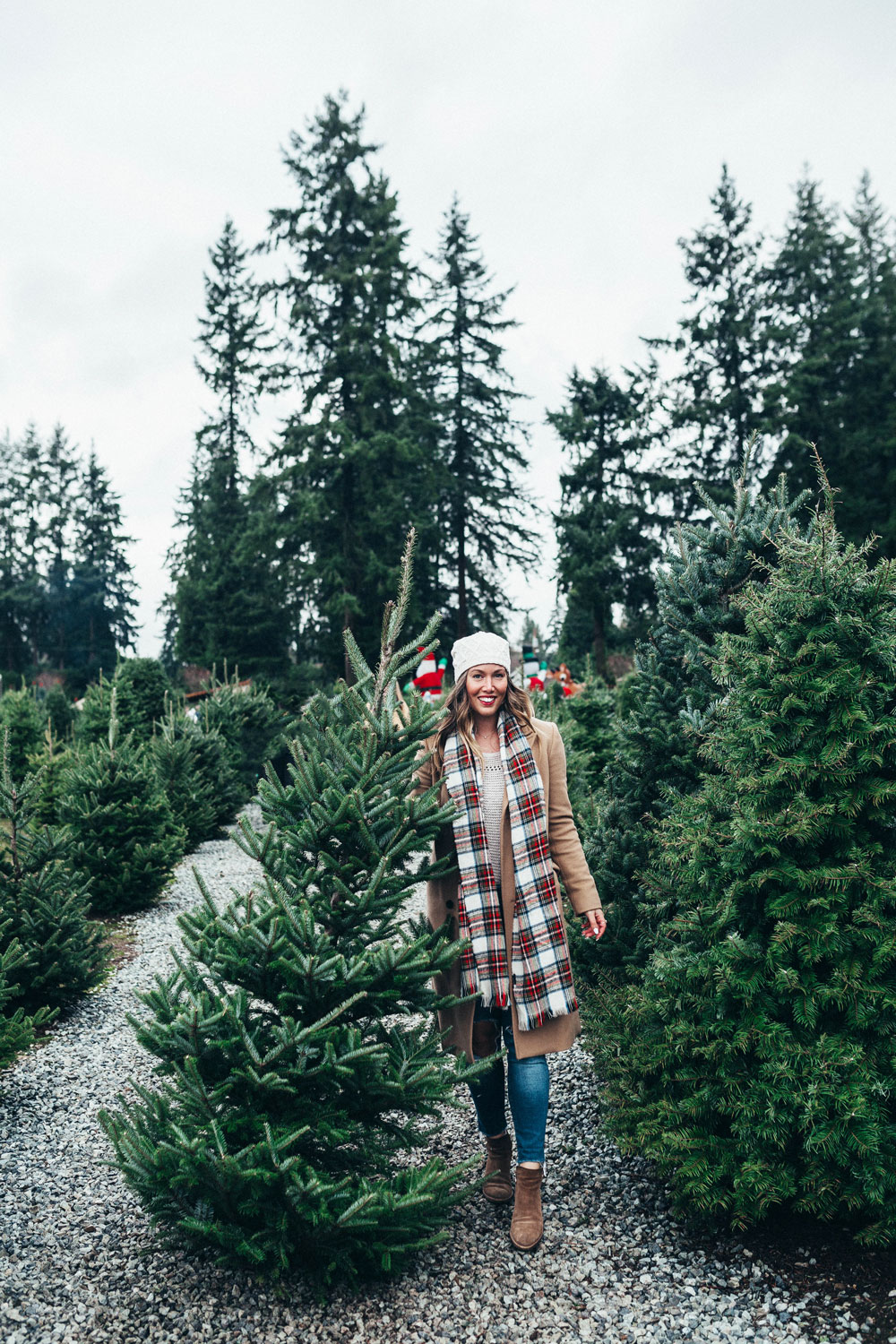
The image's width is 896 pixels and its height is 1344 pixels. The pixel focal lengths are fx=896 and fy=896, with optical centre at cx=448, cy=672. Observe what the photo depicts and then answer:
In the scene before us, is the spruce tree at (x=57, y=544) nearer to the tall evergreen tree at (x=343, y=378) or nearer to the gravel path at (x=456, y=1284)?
the tall evergreen tree at (x=343, y=378)

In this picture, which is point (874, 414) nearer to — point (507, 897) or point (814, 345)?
point (814, 345)

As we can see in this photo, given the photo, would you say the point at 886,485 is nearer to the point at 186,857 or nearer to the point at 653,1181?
the point at 186,857

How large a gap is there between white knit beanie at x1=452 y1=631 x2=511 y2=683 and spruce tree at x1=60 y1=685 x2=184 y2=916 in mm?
5316

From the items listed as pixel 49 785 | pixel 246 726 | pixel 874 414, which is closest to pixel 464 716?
pixel 49 785

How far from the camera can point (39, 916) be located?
542cm

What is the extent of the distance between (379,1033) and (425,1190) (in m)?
0.46

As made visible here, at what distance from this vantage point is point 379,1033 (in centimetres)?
286

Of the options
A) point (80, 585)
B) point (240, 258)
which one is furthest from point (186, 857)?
point (80, 585)

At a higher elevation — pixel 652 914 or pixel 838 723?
pixel 838 723

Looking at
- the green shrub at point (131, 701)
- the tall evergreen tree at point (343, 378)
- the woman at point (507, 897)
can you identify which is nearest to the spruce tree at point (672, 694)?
the woman at point (507, 897)

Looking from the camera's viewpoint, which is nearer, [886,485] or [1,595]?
[886,485]

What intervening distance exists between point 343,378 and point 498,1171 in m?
22.5

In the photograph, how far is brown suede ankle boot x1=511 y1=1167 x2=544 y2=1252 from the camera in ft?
9.84

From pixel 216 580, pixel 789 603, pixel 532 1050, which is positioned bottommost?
pixel 532 1050
